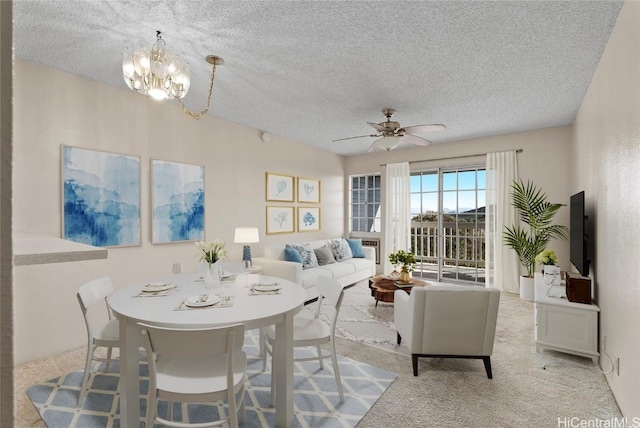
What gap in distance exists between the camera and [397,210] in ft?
21.0

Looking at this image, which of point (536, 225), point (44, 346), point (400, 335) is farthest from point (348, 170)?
→ point (44, 346)

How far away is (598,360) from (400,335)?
164 cm

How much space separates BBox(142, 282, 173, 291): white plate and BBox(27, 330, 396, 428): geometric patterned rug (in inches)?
29.9

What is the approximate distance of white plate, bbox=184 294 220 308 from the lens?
1934 millimetres

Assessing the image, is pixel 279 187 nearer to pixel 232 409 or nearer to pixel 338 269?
pixel 338 269

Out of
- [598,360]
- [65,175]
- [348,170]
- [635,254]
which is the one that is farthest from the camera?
[348,170]

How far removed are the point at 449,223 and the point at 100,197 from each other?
5.40 metres

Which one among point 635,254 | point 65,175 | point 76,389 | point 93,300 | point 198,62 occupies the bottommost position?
point 76,389

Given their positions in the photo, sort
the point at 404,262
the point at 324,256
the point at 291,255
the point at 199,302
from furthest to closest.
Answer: the point at 324,256 → the point at 291,255 → the point at 404,262 → the point at 199,302

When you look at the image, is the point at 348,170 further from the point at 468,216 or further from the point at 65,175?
the point at 65,175

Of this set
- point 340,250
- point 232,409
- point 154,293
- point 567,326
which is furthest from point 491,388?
point 340,250

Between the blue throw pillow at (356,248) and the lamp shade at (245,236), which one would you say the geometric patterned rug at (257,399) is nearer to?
the lamp shade at (245,236)

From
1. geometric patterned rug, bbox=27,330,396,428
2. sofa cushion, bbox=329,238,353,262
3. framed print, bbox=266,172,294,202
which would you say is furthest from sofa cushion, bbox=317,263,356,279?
geometric patterned rug, bbox=27,330,396,428

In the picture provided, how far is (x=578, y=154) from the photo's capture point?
4.09m
